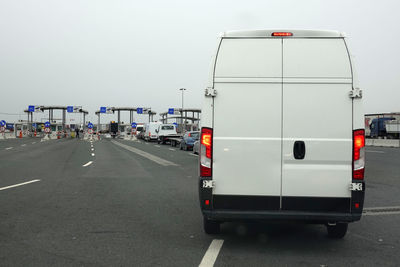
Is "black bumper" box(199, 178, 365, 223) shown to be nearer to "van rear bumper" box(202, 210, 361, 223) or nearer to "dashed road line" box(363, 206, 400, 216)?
"van rear bumper" box(202, 210, 361, 223)

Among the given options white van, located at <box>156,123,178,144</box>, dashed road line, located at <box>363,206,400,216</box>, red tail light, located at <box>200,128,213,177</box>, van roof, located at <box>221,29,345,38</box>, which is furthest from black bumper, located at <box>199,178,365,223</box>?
white van, located at <box>156,123,178,144</box>

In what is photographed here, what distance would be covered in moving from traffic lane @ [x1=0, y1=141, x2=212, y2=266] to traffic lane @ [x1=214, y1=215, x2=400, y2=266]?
442mm

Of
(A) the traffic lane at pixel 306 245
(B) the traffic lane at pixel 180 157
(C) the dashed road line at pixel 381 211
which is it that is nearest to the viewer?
(A) the traffic lane at pixel 306 245

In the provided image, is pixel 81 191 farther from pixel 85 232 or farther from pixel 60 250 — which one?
pixel 60 250

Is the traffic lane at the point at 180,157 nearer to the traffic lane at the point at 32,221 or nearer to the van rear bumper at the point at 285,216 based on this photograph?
the traffic lane at the point at 32,221

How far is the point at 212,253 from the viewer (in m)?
4.60

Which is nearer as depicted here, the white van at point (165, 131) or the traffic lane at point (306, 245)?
the traffic lane at point (306, 245)

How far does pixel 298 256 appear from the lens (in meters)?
4.54

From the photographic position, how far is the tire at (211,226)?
5.36 metres

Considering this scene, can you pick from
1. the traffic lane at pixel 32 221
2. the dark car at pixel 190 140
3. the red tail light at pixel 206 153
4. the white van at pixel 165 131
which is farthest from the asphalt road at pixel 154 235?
the white van at pixel 165 131

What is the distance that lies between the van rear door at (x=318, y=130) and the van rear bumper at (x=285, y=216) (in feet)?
0.23

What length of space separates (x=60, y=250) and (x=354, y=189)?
11.6 feet

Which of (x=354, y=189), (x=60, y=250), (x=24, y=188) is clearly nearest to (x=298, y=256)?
(x=354, y=189)

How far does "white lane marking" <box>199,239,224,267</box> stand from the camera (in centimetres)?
423
